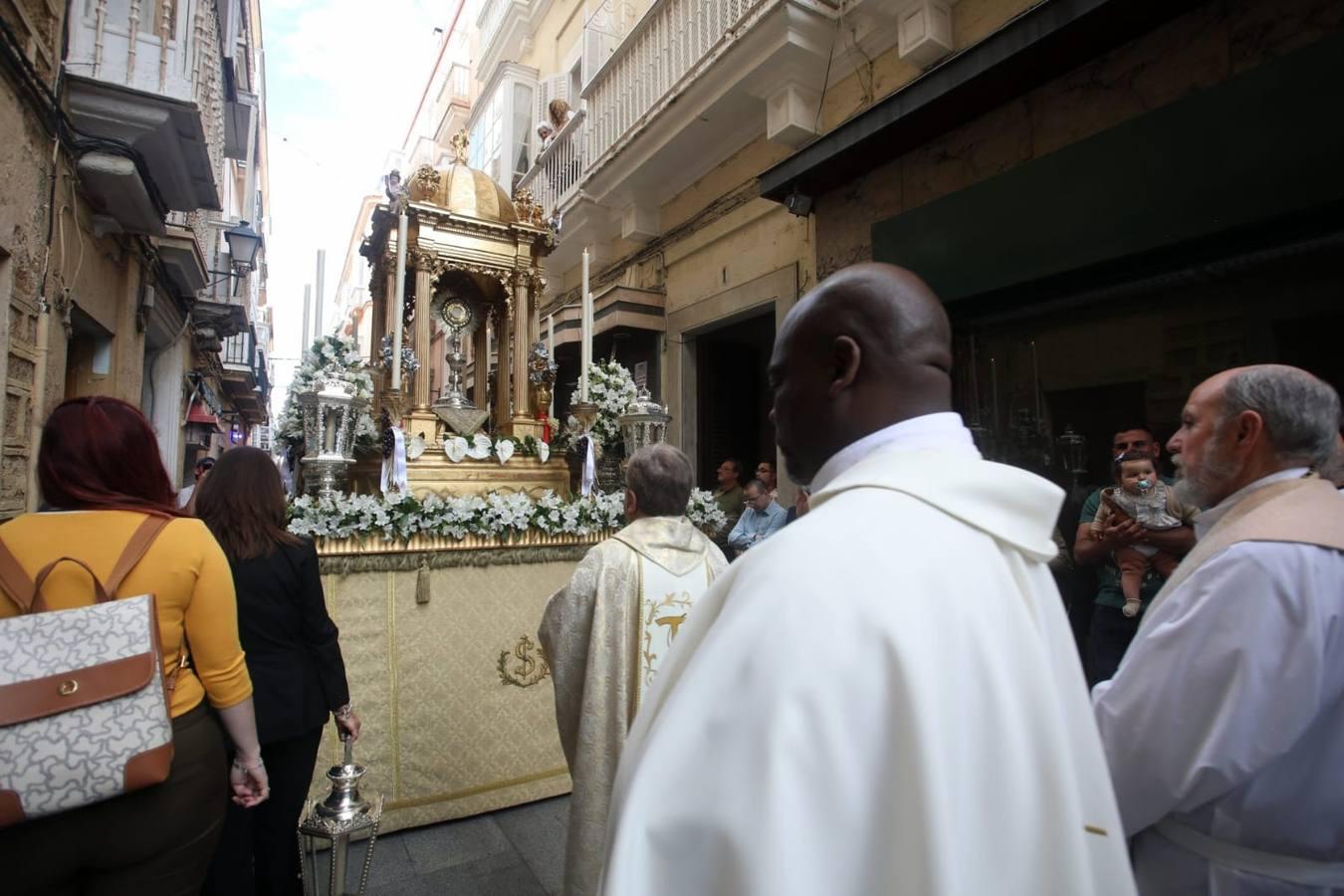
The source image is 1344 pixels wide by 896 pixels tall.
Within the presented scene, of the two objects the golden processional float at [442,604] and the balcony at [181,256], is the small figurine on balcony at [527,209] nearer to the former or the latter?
the golden processional float at [442,604]

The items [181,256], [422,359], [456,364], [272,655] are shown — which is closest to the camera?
[272,655]

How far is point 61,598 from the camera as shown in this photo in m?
1.52

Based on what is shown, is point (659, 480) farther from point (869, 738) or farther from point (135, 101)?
point (135, 101)

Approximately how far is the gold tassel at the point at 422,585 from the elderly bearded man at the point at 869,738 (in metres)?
2.88

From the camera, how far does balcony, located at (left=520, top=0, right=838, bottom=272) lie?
242 inches

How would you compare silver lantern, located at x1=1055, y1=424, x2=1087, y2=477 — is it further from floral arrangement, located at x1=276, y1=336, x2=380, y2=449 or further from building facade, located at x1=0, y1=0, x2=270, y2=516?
building facade, located at x1=0, y1=0, x2=270, y2=516

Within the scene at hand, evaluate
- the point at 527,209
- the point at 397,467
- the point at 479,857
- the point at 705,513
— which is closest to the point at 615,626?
the point at 479,857

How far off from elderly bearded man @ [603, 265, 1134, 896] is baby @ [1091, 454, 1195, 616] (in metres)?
2.57

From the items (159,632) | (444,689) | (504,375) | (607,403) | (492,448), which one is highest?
(504,375)

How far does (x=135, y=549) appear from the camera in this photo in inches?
62.8

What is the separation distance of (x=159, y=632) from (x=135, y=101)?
4.62 m

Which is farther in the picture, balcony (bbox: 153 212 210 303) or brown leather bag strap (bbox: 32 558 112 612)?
balcony (bbox: 153 212 210 303)

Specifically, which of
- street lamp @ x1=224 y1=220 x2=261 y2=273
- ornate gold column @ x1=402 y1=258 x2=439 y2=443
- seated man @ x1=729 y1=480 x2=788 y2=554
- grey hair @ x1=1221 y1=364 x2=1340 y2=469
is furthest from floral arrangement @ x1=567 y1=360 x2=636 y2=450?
street lamp @ x1=224 y1=220 x2=261 y2=273

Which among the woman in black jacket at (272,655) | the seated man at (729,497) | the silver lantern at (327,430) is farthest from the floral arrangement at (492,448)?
the seated man at (729,497)
